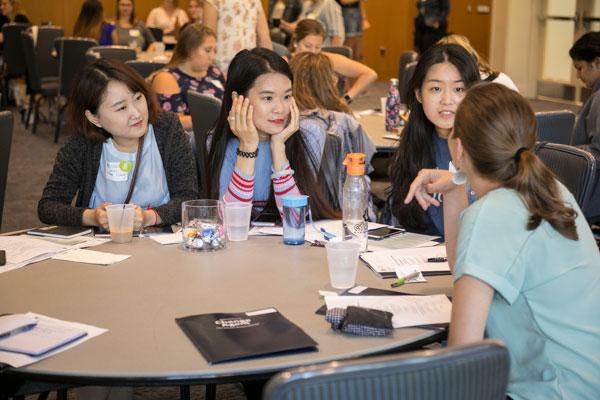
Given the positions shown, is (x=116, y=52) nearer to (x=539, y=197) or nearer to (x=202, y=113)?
(x=202, y=113)

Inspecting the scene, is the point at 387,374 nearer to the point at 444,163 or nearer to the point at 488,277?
the point at 488,277

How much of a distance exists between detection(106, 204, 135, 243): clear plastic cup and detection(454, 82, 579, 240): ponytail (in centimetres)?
113

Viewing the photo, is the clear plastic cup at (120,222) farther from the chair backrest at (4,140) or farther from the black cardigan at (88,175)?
the chair backrest at (4,140)

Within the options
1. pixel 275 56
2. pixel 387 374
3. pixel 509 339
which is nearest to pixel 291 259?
pixel 509 339

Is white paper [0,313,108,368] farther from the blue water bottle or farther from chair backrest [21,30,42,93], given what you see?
chair backrest [21,30,42,93]

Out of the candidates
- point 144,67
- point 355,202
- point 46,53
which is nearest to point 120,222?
point 355,202

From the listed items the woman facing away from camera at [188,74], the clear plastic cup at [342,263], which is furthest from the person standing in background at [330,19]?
the clear plastic cup at [342,263]

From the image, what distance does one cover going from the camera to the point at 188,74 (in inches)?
236

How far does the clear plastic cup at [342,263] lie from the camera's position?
2264 mm

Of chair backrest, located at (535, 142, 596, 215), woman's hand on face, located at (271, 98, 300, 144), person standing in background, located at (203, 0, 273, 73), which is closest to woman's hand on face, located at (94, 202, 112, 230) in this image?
woman's hand on face, located at (271, 98, 300, 144)

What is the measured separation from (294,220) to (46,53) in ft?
26.0

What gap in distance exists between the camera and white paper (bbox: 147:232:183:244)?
273 cm

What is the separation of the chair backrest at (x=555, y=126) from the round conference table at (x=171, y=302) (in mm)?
1741

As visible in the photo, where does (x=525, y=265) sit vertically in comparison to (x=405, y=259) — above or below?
above
